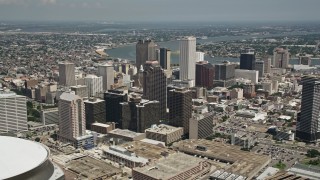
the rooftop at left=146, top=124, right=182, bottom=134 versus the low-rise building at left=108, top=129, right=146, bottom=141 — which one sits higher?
the rooftop at left=146, top=124, right=182, bottom=134

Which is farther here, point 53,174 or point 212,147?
point 212,147

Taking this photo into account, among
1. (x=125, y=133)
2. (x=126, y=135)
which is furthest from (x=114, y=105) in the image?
(x=126, y=135)

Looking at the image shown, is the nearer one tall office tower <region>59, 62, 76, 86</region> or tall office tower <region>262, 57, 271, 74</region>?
tall office tower <region>59, 62, 76, 86</region>

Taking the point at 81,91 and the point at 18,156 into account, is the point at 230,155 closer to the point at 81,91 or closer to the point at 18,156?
the point at 81,91

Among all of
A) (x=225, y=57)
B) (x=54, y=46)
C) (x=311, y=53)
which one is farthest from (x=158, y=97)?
(x=54, y=46)

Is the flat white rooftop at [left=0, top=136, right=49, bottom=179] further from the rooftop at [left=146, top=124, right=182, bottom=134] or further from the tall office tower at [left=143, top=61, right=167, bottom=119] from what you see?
the tall office tower at [left=143, top=61, right=167, bottom=119]

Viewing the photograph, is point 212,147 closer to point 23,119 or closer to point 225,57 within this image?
point 23,119

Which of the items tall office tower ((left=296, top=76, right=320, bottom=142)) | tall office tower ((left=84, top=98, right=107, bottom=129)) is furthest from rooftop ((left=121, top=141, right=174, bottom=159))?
tall office tower ((left=296, top=76, right=320, bottom=142))
